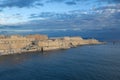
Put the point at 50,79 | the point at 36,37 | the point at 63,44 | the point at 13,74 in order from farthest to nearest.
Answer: the point at 36,37 → the point at 63,44 → the point at 13,74 → the point at 50,79

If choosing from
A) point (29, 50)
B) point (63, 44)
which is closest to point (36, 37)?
point (63, 44)

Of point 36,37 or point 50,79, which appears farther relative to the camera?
point 36,37

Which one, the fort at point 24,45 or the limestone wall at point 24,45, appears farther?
the limestone wall at point 24,45

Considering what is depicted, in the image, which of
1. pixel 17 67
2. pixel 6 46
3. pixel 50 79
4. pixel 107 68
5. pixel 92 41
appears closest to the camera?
pixel 50 79

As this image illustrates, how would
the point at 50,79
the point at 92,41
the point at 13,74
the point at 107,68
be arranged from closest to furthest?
the point at 50,79
the point at 13,74
the point at 107,68
the point at 92,41

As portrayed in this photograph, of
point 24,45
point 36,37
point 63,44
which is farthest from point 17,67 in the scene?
point 36,37

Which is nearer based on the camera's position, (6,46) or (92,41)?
(6,46)

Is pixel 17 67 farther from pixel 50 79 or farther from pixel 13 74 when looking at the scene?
pixel 50 79

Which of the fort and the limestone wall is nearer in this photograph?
the fort

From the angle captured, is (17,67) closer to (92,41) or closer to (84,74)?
(84,74)
